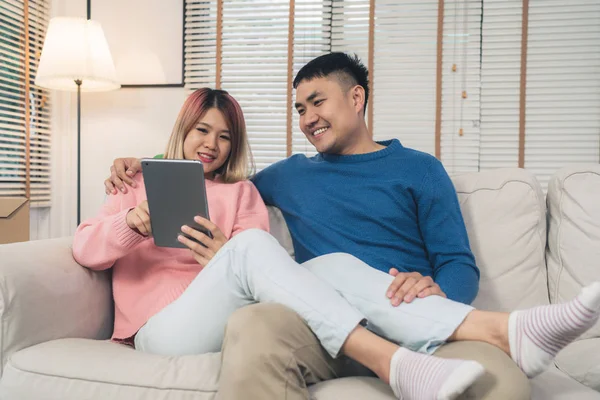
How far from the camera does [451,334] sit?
3.09 feet

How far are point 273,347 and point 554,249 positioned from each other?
977 mm

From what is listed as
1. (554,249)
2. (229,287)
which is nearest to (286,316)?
(229,287)

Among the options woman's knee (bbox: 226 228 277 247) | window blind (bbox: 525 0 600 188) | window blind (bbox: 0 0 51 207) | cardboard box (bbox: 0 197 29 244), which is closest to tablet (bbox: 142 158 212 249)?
woman's knee (bbox: 226 228 277 247)

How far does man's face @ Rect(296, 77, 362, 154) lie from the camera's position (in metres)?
Answer: 1.56

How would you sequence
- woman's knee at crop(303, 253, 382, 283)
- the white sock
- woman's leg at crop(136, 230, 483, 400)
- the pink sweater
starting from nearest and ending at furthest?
1. the white sock
2. woman's leg at crop(136, 230, 483, 400)
3. woman's knee at crop(303, 253, 382, 283)
4. the pink sweater

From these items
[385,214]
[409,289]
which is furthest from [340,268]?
[385,214]

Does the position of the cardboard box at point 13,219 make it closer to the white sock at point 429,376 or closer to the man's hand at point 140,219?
the man's hand at point 140,219

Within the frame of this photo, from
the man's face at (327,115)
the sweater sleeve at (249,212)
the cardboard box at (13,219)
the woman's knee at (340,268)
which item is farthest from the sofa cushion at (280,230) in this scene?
the cardboard box at (13,219)

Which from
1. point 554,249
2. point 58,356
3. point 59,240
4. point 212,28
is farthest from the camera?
point 212,28

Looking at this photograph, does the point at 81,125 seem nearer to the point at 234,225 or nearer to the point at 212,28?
the point at 212,28

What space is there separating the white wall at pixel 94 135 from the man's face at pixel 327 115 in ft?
4.76

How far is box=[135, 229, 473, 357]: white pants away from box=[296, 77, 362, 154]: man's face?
0.52 m

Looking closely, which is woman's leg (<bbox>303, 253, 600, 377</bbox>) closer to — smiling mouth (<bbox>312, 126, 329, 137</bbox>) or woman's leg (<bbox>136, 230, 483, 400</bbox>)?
woman's leg (<bbox>136, 230, 483, 400</bbox>)

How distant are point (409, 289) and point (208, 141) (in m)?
0.76
